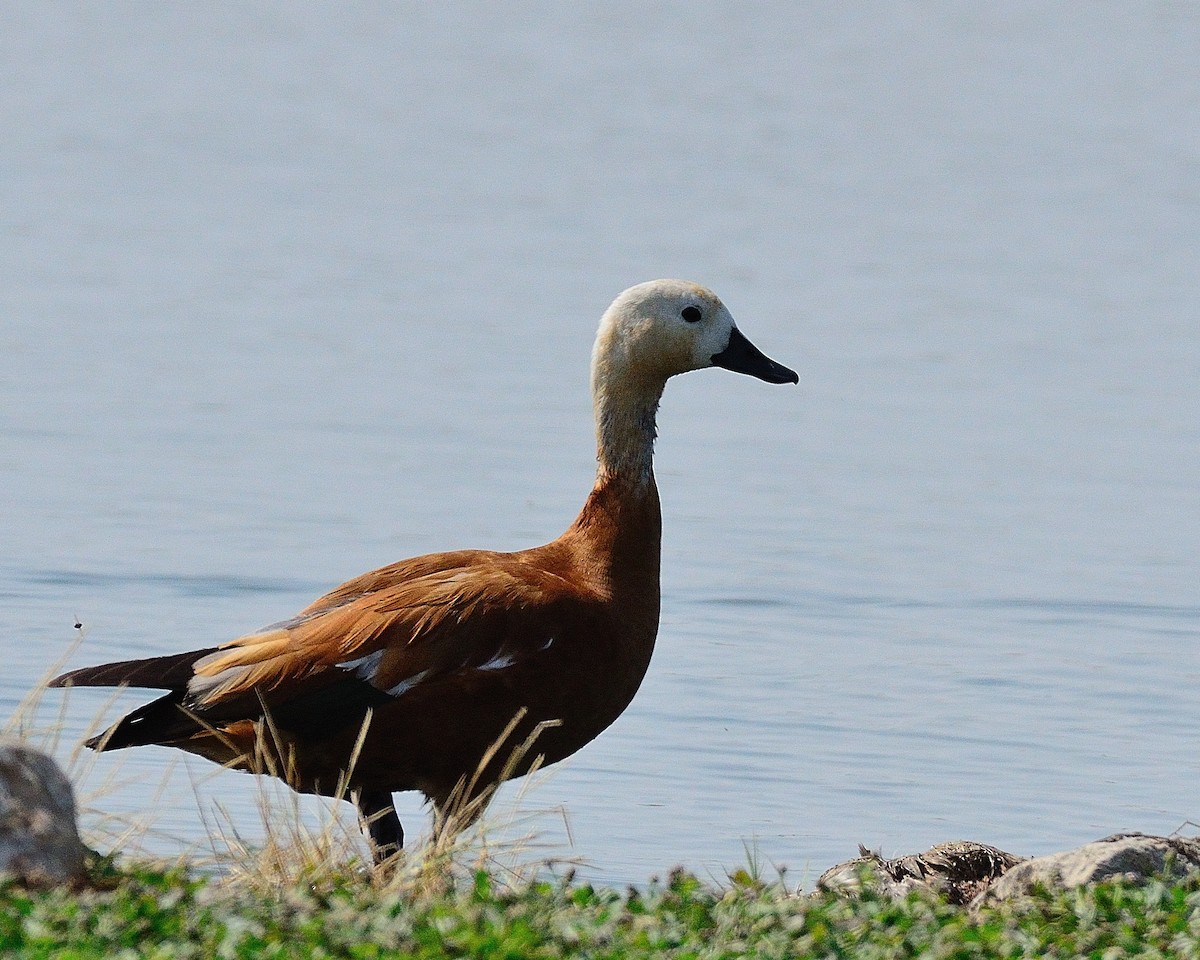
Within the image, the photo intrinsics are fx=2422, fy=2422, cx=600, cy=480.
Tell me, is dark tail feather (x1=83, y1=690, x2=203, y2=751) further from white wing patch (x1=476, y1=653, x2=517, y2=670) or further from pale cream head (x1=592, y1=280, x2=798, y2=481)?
pale cream head (x1=592, y1=280, x2=798, y2=481)

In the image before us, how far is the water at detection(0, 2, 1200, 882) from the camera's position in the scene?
9727 millimetres

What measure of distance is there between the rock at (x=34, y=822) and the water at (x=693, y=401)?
1.39 m

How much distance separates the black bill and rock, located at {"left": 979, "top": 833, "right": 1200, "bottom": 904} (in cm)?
230

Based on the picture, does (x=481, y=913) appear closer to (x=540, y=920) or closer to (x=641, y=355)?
(x=540, y=920)

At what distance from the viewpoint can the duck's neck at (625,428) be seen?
7949 mm

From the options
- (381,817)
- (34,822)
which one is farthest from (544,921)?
(381,817)

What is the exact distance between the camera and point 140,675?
7039 mm

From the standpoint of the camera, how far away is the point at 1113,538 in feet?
42.8

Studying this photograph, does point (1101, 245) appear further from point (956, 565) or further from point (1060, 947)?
point (1060, 947)

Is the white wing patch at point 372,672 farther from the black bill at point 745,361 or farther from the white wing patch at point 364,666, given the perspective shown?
the black bill at point 745,361

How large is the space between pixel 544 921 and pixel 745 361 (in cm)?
329

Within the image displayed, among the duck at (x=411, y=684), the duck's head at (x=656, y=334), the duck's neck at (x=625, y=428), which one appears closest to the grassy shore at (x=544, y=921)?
the duck at (x=411, y=684)

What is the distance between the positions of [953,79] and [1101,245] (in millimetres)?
10771

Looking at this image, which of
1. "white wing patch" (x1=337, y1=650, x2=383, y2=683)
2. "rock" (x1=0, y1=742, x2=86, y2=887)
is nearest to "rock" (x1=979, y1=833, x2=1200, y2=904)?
"white wing patch" (x1=337, y1=650, x2=383, y2=683)
